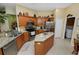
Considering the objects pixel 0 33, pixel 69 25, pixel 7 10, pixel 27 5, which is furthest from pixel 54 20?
pixel 0 33

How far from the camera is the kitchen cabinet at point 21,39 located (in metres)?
1.57

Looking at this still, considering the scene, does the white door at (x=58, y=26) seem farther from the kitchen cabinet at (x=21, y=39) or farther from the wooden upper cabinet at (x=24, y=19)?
the kitchen cabinet at (x=21, y=39)

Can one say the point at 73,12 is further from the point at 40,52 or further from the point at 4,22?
the point at 4,22

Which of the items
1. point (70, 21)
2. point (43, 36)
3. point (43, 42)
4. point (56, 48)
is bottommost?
point (56, 48)

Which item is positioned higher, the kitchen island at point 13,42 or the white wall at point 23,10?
the white wall at point 23,10

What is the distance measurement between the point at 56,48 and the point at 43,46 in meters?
0.25

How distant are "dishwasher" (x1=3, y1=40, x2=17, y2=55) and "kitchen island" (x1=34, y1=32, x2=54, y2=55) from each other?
37cm

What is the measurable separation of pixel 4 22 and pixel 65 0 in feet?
3.39

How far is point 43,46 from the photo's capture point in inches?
65.5

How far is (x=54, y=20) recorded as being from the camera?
1638 millimetres

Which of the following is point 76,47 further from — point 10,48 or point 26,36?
point 10,48

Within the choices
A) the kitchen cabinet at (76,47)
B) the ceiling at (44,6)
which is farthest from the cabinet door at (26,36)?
the kitchen cabinet at (76,47)

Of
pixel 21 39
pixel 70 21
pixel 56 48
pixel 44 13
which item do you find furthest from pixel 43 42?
pixel 70 21

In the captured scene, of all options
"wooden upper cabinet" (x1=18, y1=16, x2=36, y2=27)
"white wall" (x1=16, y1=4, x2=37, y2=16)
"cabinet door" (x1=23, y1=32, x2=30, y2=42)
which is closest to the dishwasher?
"cabinet door" (x1=23, y1=32, x2=30, y2=42)
